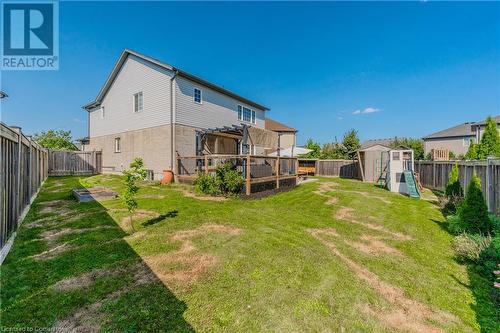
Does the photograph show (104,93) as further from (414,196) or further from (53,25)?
(414,196)

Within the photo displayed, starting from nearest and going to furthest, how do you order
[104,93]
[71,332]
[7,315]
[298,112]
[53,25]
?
[71,332]
[7,315]
[53,25]
[104,93]
[298,112]

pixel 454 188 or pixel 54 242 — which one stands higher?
pixel 454 188

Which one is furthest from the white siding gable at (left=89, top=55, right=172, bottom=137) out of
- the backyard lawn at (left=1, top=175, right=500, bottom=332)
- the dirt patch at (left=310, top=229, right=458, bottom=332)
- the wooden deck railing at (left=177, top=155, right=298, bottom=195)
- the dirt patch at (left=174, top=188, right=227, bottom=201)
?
the dirt patch at (left=310, top=229, right=458, bottom=332)

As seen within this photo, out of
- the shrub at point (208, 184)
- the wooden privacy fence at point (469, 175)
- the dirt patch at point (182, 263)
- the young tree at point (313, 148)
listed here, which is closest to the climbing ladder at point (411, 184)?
the wooden privacy fence at point (469, 175)

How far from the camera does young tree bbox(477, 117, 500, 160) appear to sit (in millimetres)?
16234

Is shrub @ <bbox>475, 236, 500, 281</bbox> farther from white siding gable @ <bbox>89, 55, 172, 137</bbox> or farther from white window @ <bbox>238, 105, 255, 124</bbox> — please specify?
white window @ <bbox>238, 105, 255, 124</bbox>

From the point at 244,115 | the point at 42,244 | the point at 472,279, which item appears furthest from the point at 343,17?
the point at 42,244

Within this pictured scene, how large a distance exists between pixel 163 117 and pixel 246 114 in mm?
8354

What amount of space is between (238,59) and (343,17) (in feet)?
37.4

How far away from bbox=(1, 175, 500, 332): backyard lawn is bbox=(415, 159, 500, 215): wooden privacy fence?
2.18m

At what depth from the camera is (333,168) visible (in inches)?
891

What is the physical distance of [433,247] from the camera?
16.4 feet

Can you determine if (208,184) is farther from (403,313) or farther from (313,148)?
(313,148)

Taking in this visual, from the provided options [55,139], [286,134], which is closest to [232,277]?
[286,134]
